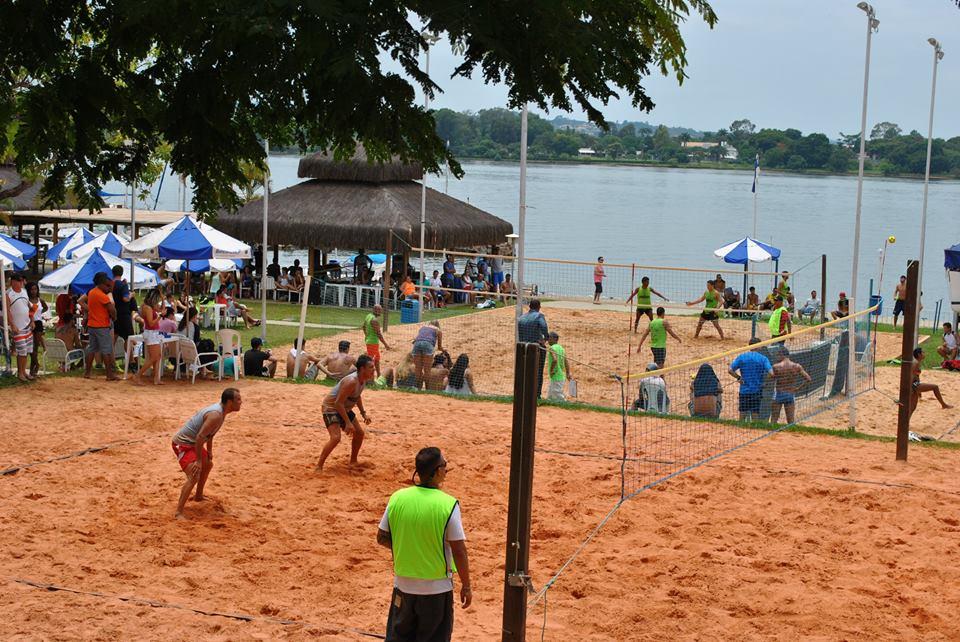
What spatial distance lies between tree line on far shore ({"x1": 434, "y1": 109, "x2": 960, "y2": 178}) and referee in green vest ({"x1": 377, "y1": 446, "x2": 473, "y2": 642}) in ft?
295

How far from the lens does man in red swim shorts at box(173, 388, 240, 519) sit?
968 centimetres

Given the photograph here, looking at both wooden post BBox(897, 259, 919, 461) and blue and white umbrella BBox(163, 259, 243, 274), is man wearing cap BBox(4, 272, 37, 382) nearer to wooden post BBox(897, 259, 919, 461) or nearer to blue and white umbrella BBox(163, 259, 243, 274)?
blue and white umbrella BBox(163, 259, 243, 274)

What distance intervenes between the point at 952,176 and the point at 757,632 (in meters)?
128

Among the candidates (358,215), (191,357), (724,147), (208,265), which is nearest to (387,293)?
(208,265)

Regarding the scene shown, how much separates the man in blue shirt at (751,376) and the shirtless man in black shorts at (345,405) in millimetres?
5211

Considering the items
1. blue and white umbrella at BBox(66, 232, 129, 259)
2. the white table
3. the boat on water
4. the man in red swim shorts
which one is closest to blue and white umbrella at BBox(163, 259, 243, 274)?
blue and white umbrella at BBox(66, 232, 129, 259)

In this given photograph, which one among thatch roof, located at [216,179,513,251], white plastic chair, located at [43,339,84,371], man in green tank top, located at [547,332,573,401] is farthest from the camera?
thatch roof, located at [216,179,513,251]

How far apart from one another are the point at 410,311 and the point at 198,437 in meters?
14.8

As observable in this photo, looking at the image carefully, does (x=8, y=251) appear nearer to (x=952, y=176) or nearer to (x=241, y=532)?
(x=241, y=532)

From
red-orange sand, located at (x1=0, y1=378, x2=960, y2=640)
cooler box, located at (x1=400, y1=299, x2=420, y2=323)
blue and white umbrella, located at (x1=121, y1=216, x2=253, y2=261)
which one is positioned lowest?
red-orange sand, located at (x1=0, y1=378, x2=960, y2=640)

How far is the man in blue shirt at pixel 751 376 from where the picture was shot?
1423 centimetres

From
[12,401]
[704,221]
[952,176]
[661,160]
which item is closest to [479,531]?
[12,401]

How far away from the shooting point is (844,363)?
15.6m

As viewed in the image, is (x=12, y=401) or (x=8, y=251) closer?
(x=12, y=401)
